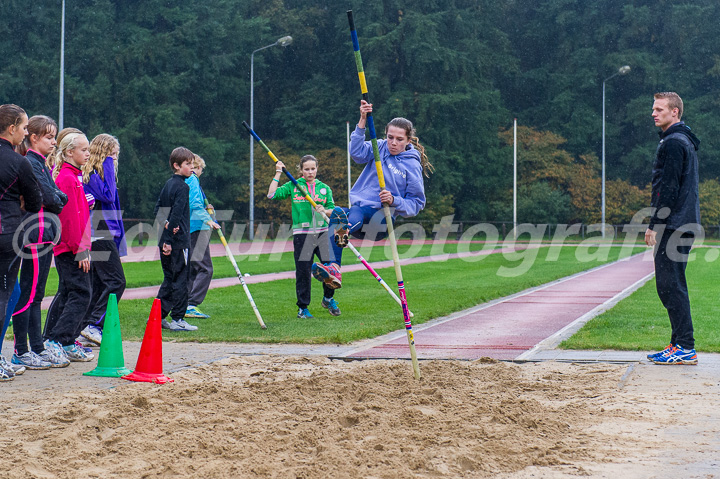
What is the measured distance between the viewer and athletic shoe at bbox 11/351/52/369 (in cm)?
739

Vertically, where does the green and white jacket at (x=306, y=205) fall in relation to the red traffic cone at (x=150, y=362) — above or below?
above

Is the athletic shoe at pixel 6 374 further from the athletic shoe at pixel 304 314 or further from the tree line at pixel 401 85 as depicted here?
the tree line at pixel 401 85

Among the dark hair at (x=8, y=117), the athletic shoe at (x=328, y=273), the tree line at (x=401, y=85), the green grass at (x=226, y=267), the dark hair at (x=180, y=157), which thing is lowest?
the green grass at (x=226, y=267)

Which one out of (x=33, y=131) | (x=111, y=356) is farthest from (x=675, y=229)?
(x=33, y=131)

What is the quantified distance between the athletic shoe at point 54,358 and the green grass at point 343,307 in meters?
1.75

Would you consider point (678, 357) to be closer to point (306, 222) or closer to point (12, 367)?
point (306, 222)

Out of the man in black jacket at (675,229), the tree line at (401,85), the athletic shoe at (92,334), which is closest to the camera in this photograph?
the man in black jacket at (675,229)

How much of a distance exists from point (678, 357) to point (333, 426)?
13.0ft

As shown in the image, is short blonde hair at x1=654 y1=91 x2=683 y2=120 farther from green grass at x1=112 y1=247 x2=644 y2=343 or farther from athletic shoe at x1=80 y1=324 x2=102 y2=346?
athletic shoe at x1=80 y1=324 x2=102 y2=346

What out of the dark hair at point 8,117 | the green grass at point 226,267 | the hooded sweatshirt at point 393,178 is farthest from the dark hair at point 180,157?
the green grass at point 226,267

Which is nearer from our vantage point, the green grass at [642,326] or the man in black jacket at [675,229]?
the man in black jacket at [675,229]

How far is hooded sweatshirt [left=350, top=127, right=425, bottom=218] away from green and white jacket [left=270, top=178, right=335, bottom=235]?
316cm

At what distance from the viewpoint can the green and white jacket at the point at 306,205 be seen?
36.5 ft

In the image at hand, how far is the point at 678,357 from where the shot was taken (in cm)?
764
